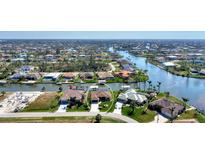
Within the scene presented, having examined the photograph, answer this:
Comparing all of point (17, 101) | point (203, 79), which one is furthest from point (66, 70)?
point (203, 79)

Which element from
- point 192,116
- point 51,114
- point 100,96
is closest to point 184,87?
point 192,116

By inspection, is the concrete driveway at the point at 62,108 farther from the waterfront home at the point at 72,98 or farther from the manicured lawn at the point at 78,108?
the waterfront home at the point at 72,98

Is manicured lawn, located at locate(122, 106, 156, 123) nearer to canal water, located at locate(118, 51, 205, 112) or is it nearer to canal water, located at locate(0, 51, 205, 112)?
canal water, located at locate(118, 51, 205, 112)

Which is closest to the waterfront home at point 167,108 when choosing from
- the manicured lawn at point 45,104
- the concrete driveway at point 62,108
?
the concrete driveway at point 62,108

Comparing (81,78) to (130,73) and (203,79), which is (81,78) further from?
(203,79)

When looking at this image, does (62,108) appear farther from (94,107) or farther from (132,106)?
(132,106)
